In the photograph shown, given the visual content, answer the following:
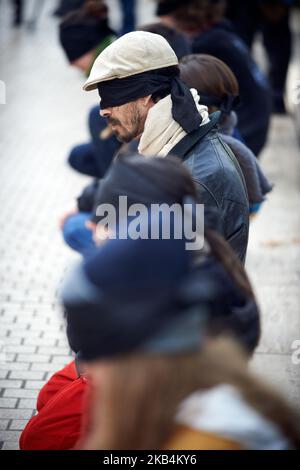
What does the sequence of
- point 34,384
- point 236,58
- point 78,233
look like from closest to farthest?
point 34,384 < point 78,233 < point 236,58

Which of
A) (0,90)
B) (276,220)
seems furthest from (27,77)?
(276,220)

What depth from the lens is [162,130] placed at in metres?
3.48

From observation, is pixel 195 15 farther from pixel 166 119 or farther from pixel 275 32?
pixel 275 32

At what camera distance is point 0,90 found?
1061cm

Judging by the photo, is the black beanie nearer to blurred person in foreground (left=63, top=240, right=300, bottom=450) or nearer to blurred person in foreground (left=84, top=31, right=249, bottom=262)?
blurred person in foreground (left=84, top=31, right=249, bottom=262)

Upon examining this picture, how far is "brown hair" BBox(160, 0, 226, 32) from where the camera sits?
6812mm

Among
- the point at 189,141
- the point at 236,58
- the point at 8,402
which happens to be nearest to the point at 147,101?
the point at 189,141

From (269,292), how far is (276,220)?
1.69 metres

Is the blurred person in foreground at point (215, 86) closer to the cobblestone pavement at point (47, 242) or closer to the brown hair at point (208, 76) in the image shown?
the brown hair at point (208, 76)

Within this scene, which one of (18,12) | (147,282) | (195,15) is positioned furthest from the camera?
(18,12)

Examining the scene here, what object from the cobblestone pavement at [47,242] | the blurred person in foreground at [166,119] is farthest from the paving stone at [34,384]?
the blurred person in foreground at [166,119]

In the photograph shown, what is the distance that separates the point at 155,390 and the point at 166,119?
1.94 m

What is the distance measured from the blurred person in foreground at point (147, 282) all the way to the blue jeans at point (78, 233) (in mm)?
2324

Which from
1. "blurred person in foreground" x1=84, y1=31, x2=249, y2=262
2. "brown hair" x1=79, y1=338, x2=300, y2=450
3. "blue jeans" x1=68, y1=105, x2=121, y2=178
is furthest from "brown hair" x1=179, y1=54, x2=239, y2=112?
"brown hair" x1=79, y1=338, x2=300, y2=450
